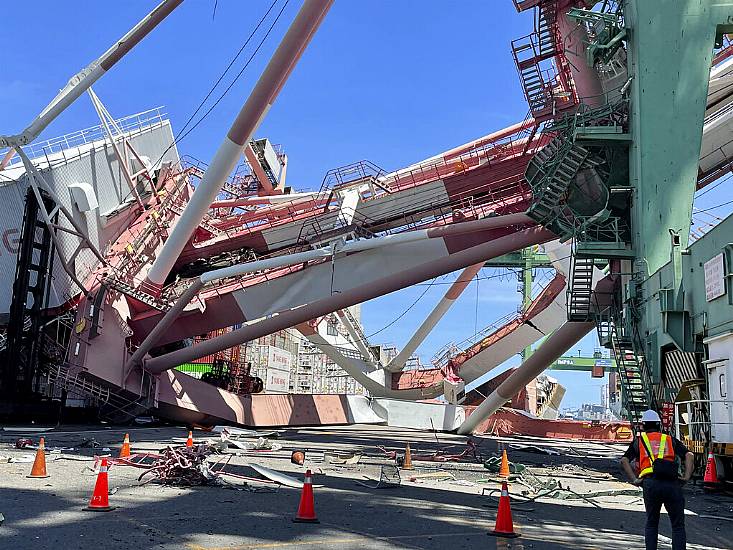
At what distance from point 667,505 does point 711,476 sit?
311 inches

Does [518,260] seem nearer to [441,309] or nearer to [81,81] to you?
[441,309]

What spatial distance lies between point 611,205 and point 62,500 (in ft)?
50.2

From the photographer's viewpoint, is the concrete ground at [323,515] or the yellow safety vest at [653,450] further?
the concrete ground at [323,515]

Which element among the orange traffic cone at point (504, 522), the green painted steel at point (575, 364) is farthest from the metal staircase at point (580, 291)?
the green painted steel at point (575, 364)

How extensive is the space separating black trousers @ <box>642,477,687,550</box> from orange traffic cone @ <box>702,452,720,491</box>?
7755 mm

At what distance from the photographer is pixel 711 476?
12.8 metres

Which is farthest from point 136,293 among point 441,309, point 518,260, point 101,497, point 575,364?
point 575,364

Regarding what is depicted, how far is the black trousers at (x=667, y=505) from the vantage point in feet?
19.4

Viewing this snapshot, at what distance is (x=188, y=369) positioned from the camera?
47.1 m

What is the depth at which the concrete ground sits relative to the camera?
7.06 meters

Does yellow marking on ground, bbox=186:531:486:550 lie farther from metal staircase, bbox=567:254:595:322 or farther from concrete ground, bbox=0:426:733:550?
metal staircase, bbox=567:254:595:322

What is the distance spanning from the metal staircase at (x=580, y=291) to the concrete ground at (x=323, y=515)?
21.9 feet

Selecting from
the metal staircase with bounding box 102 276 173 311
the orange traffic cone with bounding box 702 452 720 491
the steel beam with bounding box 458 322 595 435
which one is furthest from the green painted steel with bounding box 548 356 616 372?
the orange traffic cone with bounding box 702 452 720 491

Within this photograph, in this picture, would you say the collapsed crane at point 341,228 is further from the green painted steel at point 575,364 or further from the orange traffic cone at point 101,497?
the green painted steel at point 575,364
